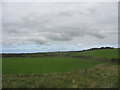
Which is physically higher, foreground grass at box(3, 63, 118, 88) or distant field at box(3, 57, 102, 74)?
foreground grass at box(3, 63, 118, 88)

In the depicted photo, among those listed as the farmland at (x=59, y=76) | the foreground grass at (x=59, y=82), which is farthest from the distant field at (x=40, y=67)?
the foreground grass at (x=59, y=82)

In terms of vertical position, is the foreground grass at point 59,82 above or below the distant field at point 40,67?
above

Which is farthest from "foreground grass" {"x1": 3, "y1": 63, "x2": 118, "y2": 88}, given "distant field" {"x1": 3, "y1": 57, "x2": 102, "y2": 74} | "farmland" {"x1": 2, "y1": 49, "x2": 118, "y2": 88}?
"distant field" {"x1": 3, "y1": 57, "x2": 102, "y2": 74}

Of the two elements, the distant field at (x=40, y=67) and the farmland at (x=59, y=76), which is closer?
the farmland at (x=59, y=76)

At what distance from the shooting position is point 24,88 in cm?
925

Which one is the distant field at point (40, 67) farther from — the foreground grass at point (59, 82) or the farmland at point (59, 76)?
the foreground grass at point (59, 82)

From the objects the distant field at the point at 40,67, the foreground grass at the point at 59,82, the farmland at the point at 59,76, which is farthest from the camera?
the distant field at the point at 40,67

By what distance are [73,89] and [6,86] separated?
4389mm

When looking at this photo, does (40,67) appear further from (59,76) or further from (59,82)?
(59,82)

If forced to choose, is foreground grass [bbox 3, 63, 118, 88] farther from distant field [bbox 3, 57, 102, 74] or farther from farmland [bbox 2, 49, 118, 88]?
distant field [bbox 3, 57, 102, 74]

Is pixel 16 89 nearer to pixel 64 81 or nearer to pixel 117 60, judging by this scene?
pixel 64 81

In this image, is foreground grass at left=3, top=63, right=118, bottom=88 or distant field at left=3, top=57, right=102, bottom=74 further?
distant field at left=3, top=57, right=102, bottom=74

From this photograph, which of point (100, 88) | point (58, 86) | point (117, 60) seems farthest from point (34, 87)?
point (117, 60)

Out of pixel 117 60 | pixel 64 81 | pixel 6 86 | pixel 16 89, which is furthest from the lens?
pixel 117 60
